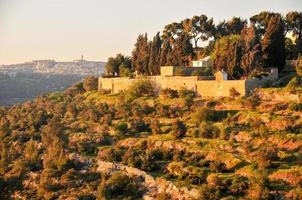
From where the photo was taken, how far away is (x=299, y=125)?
3269cm

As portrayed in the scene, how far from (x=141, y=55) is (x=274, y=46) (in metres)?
16.6

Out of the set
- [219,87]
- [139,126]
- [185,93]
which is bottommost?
[139,126]

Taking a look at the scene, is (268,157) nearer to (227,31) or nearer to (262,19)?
(262,19)

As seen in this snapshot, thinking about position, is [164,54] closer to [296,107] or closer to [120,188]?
[296,107]

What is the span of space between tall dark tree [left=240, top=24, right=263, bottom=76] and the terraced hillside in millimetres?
3610

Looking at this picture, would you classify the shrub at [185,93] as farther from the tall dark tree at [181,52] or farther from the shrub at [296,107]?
the shrub at [296,107]

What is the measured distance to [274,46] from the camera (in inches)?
1689

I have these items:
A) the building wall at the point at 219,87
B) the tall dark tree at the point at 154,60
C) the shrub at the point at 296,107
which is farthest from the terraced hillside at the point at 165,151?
the tall dark tree at the point at 154,60

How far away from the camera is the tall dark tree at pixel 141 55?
53000 mm

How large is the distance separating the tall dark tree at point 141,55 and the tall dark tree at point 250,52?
504 inches

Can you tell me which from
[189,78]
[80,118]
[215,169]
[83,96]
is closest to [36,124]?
[80,118]

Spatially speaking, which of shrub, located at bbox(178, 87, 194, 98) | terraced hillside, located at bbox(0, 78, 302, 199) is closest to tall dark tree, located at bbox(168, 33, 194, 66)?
terraced hillside, located at bbox(0, 78, 302, 199)

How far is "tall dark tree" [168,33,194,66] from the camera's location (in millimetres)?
50594

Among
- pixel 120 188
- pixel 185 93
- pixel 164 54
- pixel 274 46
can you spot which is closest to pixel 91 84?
pixel 164 54
